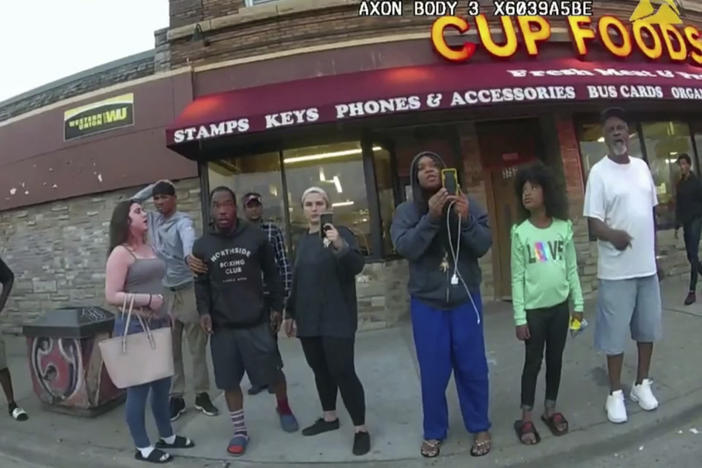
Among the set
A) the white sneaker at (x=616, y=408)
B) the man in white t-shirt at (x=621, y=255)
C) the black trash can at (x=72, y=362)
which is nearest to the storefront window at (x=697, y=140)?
the man in white t-shirt at (x=621, y=255)

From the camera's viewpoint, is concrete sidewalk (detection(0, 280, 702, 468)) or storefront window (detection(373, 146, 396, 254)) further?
storefront window (detection(373, 146, 396, 254))

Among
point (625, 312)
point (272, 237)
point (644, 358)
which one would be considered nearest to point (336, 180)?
point (272, 237)

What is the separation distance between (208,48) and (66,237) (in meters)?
3.78

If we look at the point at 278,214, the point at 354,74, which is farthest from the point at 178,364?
the point at 354,74

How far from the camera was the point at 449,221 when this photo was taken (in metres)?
3.14

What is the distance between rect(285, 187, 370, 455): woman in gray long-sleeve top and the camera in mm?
3459

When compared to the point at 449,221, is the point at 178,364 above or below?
below

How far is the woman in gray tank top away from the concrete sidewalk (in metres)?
0.24

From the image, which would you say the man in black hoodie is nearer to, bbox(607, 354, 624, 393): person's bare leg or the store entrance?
bbox(607, 354, 624, 393): person's bare leg

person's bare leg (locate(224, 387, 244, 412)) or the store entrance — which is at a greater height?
the store entrance

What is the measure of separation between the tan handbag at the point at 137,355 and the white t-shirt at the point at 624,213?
2.95m

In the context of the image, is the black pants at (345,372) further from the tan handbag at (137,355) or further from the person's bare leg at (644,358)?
the person's bare leg at (644,358)

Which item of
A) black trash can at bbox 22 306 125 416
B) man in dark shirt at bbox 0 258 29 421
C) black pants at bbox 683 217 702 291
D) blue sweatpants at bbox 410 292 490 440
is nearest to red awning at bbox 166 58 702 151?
black pants at bbox 683 217 702 291

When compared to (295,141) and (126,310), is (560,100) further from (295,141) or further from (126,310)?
(126,310)
